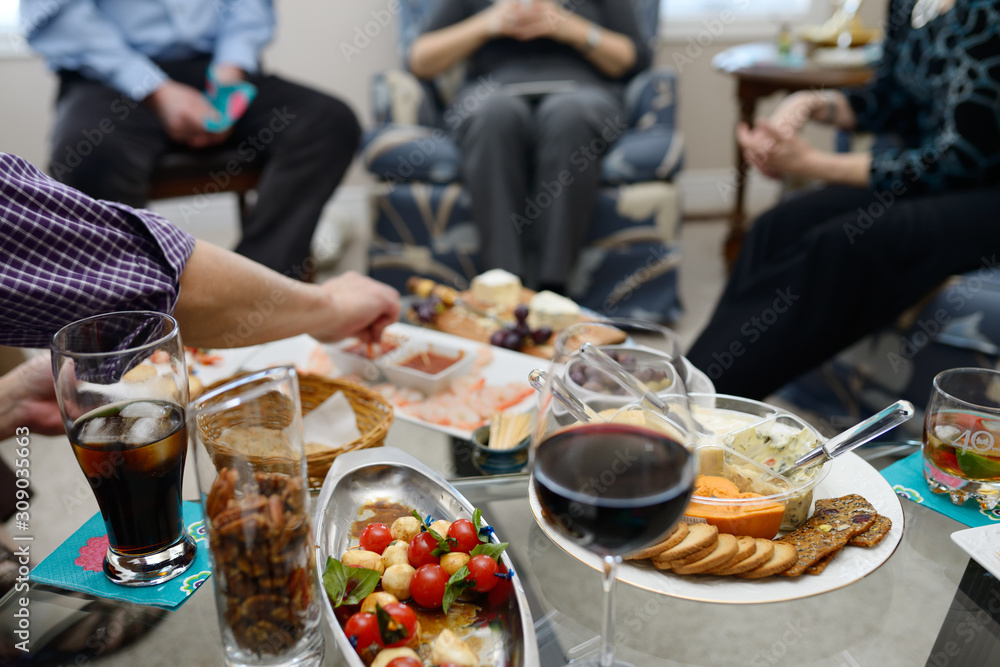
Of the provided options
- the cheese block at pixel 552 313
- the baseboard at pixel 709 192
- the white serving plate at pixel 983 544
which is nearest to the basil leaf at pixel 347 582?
the white serving plate at pixel 983 544

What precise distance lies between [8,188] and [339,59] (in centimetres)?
276

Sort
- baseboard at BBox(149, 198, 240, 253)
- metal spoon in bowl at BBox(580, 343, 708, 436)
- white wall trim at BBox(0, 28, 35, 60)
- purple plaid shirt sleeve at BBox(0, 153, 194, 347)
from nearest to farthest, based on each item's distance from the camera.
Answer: metal spoon in bowl at BBox(580, 343, 708, 436)
purple plaid shirt sleeve at BBox(0, 153, 194, 347)
white wall trim at BBox(0, 28, 35, 60)
baseboard at BBox(149, 198, 240, 253)

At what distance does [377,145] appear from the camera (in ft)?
7.83

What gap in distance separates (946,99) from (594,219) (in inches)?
39.8

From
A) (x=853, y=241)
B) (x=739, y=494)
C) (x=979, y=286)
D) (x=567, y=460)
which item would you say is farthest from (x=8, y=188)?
(x=979, y=286)

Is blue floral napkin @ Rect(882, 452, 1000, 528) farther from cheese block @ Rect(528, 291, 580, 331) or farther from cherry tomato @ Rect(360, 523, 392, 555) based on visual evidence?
cheese block @ Rect(528, 291, 580, 331)

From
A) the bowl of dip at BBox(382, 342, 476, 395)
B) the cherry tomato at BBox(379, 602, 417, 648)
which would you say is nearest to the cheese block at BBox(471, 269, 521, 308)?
the bowl of dip at BBox(382, 342, 476, 395)

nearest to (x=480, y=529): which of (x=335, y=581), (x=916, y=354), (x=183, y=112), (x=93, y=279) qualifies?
(x=335, y=581)

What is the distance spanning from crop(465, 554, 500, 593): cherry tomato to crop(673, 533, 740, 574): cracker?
0.14 meters

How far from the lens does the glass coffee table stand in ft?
Result: 1.98

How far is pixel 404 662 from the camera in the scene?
486 millimetres

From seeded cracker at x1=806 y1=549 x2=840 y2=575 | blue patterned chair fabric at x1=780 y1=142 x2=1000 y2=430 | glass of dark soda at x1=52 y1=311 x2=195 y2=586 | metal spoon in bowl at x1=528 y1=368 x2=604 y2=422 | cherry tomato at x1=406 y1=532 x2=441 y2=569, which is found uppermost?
metal spoon in bowl at x1=528 y1=368 x2=604 y2=422

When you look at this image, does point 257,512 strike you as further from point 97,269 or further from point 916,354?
point 916,354

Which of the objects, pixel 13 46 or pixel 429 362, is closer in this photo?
pixel 429 362
